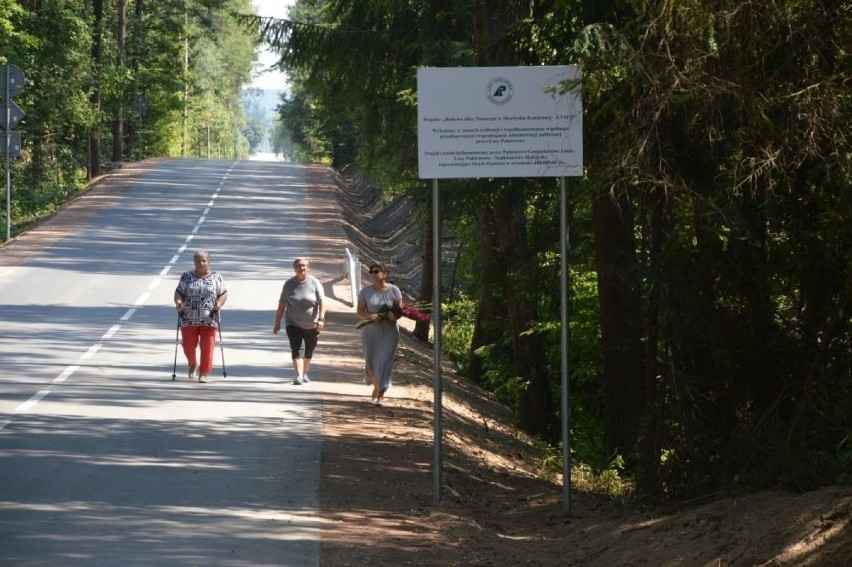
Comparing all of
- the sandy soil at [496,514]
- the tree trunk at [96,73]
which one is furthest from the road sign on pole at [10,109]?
the tree trunk at [96,73]

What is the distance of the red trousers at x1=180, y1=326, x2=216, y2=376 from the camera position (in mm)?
17172

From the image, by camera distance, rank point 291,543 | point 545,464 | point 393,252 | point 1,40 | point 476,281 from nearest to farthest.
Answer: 1. point 291,543
2. point 476,281
3. point 545,464
4. point 393,252
5. point 1,40

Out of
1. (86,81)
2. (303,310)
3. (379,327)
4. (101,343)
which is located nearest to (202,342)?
(303,310)

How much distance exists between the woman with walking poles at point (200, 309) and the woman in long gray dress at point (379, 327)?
2.36 metres

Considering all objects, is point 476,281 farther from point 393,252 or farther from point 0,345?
point 393,252

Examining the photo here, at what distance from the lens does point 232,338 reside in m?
21.5

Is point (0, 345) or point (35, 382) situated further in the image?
point (0, 345)

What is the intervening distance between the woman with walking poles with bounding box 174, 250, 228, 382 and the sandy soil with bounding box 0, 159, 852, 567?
1.58 metres

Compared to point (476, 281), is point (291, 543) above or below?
below

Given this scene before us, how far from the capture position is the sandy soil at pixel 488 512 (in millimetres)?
8117

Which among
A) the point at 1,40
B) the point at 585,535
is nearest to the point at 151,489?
the point at 585,535

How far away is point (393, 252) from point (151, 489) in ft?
98.7

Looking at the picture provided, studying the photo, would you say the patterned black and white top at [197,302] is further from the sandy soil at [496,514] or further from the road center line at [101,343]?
the sandy soil at [496,514]

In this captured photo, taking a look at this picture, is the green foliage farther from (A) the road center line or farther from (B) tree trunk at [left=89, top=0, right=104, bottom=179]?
(A) the road center line
